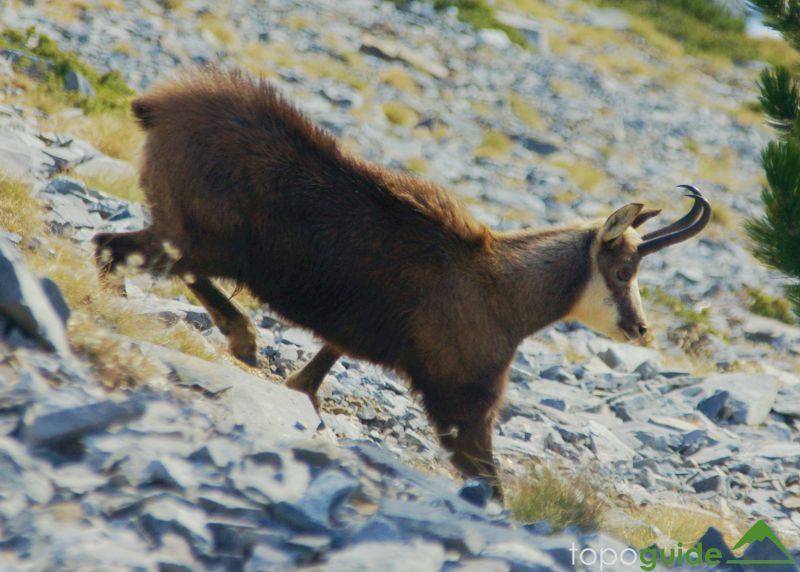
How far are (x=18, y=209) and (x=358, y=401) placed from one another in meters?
2.47

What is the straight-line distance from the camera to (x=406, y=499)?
4.55 metres

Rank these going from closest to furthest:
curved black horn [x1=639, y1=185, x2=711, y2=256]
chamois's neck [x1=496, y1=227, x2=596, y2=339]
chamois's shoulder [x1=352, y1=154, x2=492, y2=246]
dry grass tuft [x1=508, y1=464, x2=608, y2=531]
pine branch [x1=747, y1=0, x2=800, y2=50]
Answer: dry grass tuft [x1=508, y1=464, x2=608, y2=531], chamois's shoulder [x1=352, y1=154, x2=492, y2=246], chamois's neck [x1=496, y1=227, x2=596, y2=339], curved black horn [x1=639, y1=185, x2=711, y2=256], pine branch [x1=747, y1=0, x2=800, y2=50]

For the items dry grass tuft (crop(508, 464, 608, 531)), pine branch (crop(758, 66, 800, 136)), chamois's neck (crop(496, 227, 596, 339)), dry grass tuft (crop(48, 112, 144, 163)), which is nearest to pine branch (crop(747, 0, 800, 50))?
pine branch (crop(758, 66, 800, 136))

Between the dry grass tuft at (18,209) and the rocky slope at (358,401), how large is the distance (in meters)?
0.26

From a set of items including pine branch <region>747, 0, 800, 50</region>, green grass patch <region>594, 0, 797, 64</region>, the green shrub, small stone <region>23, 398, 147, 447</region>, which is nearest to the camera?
small stone <region>23, 398, 147, 447</region>

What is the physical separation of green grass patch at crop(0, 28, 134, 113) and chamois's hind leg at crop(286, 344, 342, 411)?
631 cm

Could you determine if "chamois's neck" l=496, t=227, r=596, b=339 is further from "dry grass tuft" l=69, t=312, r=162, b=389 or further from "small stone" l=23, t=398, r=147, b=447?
"small stone" l=23, t=398, r=147, b=447

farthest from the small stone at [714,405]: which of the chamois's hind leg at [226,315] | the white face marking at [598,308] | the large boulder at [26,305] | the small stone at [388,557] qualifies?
the large boulder at [26,305]

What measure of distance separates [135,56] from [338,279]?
10.8 metres

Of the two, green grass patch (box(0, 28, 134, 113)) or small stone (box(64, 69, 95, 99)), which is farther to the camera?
small stone (box(64, 69, 95, 99))

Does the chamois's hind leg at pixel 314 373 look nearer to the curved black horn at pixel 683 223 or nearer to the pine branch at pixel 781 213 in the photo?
the curved black horn at pixel 683 223

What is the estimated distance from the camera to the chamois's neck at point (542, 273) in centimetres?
665

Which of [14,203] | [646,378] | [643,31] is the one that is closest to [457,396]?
[14,203]

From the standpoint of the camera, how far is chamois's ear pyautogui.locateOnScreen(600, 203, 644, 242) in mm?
6531
